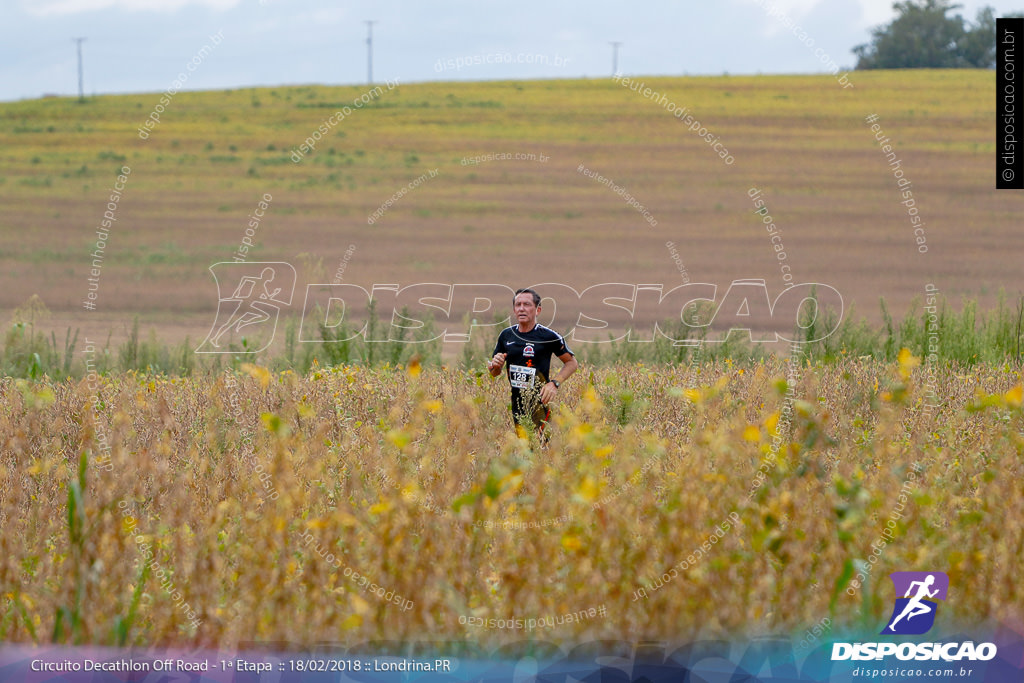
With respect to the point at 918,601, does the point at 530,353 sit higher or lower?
higher

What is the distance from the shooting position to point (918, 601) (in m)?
3.89

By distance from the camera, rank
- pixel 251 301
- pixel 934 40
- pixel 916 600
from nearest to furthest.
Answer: pixel 916 600 → pixel 251 301 → pixel 934 40

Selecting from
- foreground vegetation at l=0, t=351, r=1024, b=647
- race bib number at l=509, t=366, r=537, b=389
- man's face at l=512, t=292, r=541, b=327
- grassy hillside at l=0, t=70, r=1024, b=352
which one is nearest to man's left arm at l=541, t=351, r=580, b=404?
race bib number at l=509, t=366, r=537, b=389

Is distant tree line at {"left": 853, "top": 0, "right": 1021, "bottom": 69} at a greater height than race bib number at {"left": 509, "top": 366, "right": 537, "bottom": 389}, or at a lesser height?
greater

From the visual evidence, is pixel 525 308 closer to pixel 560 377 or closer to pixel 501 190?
pixel 560 377

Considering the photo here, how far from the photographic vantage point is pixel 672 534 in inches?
166

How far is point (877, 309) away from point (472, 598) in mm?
16668

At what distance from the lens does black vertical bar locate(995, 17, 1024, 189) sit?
809cm

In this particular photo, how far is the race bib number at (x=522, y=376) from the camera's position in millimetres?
6391

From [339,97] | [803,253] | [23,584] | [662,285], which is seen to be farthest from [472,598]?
[339,97]

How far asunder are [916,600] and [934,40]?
147ft

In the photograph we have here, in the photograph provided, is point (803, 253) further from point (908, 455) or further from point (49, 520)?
point (49, 520)

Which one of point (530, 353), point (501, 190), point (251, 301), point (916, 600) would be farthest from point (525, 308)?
point (501, 190)

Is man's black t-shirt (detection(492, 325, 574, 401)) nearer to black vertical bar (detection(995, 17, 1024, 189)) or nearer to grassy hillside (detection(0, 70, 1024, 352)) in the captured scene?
black vertical bar (detection(995, 17, 1024, 189))
